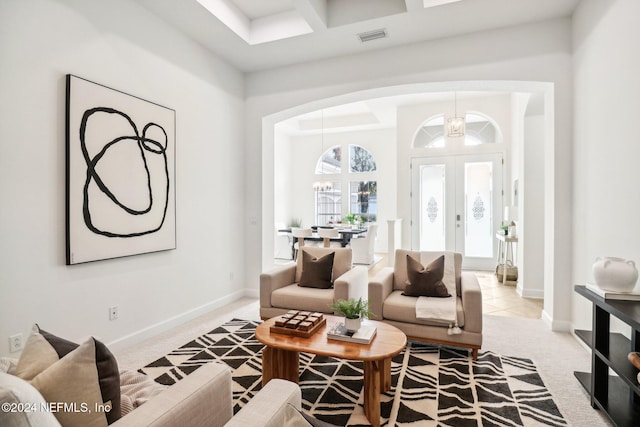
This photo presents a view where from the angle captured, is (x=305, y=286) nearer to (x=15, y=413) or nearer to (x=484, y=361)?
(x=484, y=361)

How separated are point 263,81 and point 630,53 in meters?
3.93

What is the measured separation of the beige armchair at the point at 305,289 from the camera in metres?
3.33

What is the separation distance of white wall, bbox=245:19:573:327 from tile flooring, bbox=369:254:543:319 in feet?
1.90

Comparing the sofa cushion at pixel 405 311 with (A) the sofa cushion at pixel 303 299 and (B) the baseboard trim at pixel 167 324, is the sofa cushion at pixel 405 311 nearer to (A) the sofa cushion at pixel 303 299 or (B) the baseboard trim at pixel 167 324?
(A) the sofa cushion at pixel 303 299

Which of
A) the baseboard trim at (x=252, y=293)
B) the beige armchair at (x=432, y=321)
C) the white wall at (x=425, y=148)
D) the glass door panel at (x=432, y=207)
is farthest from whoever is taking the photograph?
the glass door panel at (x=432, y=207)

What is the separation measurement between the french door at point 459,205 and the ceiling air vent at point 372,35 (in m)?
3.45

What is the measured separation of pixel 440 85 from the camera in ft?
13.4

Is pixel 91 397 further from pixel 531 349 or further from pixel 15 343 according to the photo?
pixel 531 349

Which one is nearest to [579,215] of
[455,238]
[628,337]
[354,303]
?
[628,337]

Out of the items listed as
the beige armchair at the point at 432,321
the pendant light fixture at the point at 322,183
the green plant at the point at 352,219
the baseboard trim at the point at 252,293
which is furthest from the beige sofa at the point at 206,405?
the pendant light fixture at the point at 322,183

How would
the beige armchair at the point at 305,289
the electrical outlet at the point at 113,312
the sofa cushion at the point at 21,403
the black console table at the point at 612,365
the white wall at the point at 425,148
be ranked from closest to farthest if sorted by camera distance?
1. the sofa cushion at the point at 21,403
2. the black console table at the point at 612,365
3. the electrical outlet at the point at 113,312
4. the beige armchair at the point at 305,289
5. the white wall at the point at 425,148

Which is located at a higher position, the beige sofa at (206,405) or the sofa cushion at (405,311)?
the beige sofa at (206,405)

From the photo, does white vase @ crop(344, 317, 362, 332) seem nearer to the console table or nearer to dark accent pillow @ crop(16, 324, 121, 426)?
dark accent pillow @ crop(16, 324, 121, 426)

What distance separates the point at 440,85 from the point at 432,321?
2.74 meters
